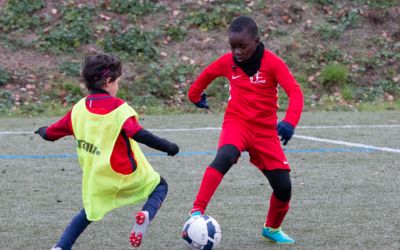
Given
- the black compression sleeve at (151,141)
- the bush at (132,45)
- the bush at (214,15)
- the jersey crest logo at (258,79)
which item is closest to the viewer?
the black compression sleeve at (151,141)

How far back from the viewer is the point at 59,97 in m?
14.4

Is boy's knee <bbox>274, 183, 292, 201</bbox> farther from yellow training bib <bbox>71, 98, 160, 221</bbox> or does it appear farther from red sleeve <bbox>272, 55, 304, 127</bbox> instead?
yellow training bib <bbox>71, 98, 160, 221</bbox>

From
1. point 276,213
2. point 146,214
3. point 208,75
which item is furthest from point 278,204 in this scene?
point 146,214

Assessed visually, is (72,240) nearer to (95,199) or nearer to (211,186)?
(95,199)

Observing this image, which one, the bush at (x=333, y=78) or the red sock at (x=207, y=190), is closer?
the red sock at (x=207, y=190)

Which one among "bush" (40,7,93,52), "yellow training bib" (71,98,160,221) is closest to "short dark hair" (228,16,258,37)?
"yellow training bib" (71,98,160,221)

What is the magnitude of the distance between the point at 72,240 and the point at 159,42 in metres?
11.3

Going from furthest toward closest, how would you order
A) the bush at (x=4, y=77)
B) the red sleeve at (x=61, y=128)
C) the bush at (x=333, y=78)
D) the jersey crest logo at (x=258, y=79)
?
the bush at (x=333, y=78), the bush at (x=4, y=77), the jersey crest logo at (x=258, y=79), the red sleeve at (x=61, y=128)

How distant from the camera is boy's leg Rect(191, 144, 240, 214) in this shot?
5488mm

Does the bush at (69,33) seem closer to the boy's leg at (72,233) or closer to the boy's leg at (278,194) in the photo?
the boy's leg at (278,194)

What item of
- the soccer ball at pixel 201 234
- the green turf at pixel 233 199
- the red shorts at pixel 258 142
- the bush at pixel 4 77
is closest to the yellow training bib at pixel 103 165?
the soccer ball at pixel 201 234

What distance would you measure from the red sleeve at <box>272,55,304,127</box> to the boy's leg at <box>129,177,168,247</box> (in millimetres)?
897

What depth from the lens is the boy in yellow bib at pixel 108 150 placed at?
4.96m

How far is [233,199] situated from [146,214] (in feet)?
7.10
